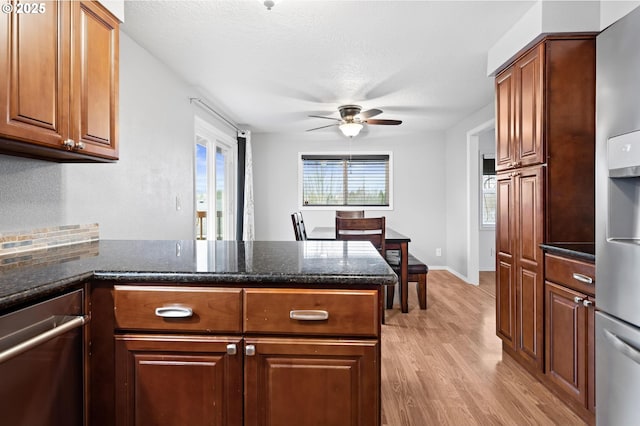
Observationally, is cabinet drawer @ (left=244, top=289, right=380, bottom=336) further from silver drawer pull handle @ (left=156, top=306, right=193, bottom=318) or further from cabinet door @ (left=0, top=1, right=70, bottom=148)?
cabinet door @ (left=0, top=1, right=70, bottom=148)

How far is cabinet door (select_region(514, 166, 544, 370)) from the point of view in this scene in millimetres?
2182

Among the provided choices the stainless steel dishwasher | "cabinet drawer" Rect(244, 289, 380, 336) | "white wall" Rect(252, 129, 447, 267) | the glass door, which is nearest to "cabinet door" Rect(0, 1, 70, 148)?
the stainless steel dishwasher

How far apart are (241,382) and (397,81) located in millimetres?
3163

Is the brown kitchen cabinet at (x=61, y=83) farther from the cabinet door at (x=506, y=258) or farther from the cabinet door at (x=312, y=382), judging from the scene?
the cabinet door at (x=506, y=258)

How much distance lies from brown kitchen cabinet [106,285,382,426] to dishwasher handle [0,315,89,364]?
99 mm

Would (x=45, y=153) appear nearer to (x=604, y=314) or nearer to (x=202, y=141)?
(x=604, y=314)

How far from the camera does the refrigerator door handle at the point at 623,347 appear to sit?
1.31m

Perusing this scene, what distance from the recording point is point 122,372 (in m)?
1.21

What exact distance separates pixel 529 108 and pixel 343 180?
3929 millimetres

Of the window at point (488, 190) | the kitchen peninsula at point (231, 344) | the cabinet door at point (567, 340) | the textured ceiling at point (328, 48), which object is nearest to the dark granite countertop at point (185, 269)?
the kitchen peninsula at point (231, 344)

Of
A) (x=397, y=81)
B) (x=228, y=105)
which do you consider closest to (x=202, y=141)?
(x=228, y=105)

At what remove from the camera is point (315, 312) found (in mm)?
1164

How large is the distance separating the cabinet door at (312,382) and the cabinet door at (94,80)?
1.25m

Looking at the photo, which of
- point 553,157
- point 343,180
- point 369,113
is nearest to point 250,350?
point 553,157
